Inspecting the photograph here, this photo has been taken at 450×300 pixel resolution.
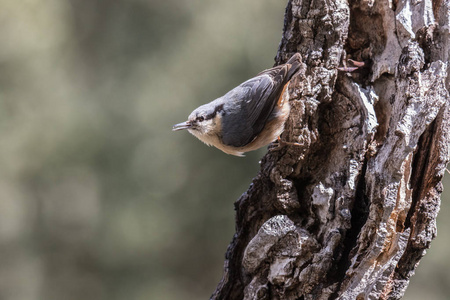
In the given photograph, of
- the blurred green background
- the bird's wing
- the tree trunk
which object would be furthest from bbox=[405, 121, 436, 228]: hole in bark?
the blurred green background

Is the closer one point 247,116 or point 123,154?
point 247,116

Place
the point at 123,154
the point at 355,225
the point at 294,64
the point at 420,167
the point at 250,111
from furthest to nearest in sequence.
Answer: the point at 123,154, the point at 250,111, the point at 294,64, the point at 355,225, the point at 420,167

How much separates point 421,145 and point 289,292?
0.69m

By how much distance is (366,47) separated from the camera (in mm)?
1729

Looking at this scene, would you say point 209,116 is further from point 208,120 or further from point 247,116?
point 247,116

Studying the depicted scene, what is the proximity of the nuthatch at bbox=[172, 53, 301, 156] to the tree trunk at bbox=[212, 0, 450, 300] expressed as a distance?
0.21ft

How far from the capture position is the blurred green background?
3.58 metres

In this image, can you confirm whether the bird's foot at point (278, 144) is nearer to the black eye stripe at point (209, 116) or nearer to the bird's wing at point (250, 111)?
the bird's wing at point (250, 111)

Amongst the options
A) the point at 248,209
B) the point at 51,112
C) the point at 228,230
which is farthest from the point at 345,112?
the point at 51,112

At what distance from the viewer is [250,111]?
1.95m

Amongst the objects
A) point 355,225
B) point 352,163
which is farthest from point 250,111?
point 355,225

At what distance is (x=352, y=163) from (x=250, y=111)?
533 mm

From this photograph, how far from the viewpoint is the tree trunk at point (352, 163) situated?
1432 mm

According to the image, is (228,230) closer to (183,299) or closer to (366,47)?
(183,299)
